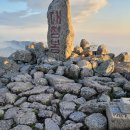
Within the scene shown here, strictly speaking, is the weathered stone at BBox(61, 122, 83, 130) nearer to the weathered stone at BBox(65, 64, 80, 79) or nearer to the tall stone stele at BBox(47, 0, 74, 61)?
the weathered stone at BBox(65, 64, 80, 79)

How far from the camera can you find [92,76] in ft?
54.3

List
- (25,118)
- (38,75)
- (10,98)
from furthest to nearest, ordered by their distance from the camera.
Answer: (38,75)
(10,98)
(25,118)

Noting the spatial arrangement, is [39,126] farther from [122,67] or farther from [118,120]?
[122,67]

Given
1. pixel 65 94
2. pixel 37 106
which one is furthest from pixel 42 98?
pixel 65 94

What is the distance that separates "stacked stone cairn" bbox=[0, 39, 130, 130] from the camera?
12648 millimetres

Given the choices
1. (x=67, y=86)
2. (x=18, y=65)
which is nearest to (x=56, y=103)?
(x=67, y=86)

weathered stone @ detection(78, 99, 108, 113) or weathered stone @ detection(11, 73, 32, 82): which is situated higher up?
weathered stone @ detection(11, 73, 32, 82)

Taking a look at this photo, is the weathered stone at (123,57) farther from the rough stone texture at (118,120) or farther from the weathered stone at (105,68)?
the rough stone texture at (118,120)

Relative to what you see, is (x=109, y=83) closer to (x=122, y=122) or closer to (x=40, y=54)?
(x=122, y=122)

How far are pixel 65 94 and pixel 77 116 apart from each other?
6.58 ft

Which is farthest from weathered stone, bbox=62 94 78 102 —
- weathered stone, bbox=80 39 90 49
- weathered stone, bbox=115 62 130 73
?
weathered stone, bbox=80 39 90 49

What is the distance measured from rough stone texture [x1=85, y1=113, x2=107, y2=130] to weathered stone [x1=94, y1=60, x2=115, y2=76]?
14.1ft

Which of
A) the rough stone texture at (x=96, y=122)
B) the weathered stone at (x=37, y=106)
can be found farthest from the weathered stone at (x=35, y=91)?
the rough stone texture at (x=96, y=122)

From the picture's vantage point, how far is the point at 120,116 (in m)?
11.8
